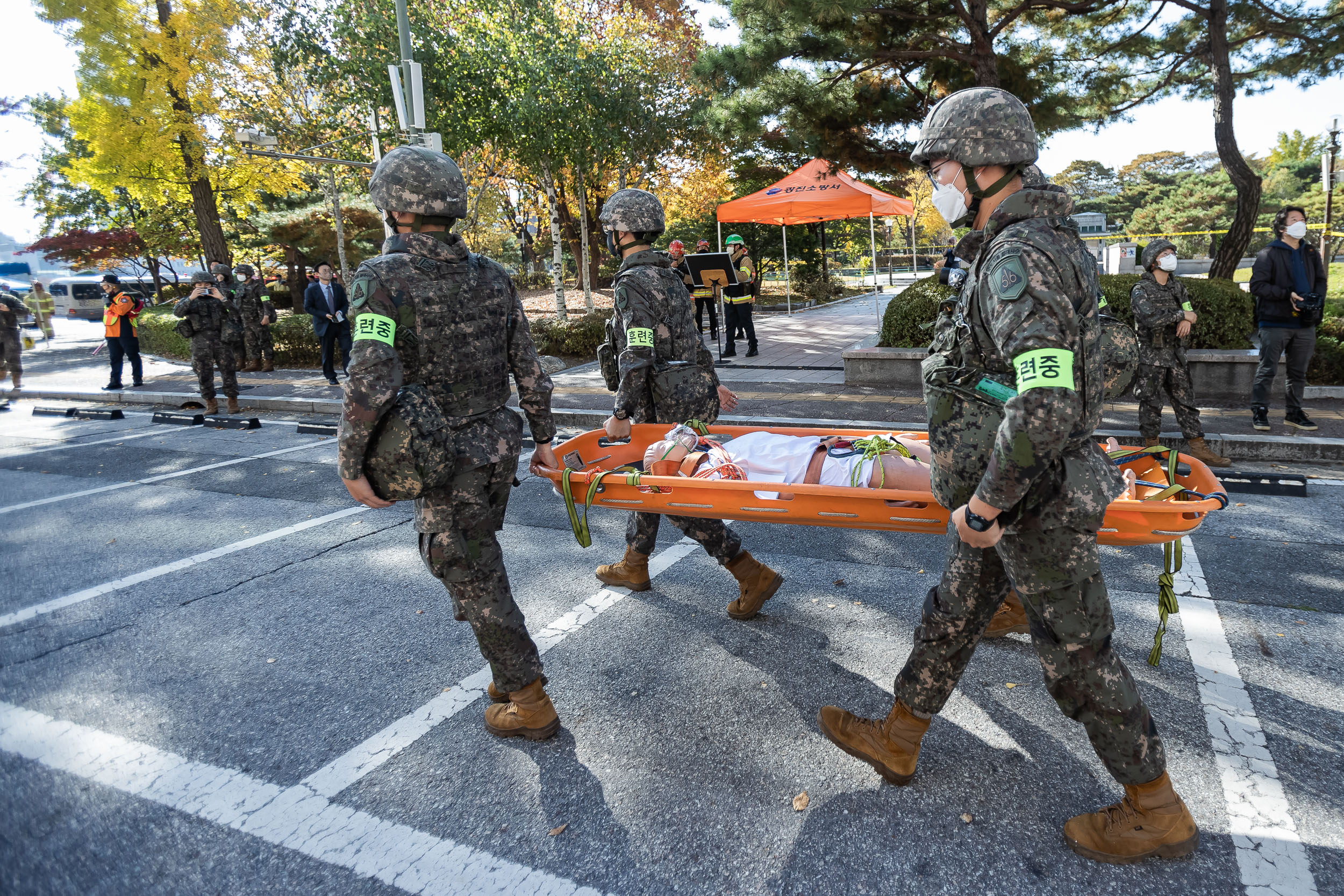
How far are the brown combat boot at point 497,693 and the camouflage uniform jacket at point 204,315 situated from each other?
32.0ft

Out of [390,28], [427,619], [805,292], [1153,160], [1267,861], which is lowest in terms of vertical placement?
[1267,861]

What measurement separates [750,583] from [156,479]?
22.5ft

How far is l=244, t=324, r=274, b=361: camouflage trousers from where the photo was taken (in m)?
15.2

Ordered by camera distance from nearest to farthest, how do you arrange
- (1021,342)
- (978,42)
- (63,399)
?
(1021,342) < (978,42) < (63,399)

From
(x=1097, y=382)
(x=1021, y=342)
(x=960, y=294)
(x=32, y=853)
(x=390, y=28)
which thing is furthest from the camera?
(x=390, y=28)

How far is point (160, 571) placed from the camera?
5164mm

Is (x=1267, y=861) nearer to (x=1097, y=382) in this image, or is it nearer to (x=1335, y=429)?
(x=1097, y=382)

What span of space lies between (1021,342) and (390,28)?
17.5 m

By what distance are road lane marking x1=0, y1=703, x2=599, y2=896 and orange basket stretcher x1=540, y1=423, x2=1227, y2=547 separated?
1393mm

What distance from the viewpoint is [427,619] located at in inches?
166

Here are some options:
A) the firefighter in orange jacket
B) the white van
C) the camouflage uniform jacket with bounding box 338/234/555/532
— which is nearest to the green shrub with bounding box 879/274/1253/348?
the camouflage uniform jacket with bounding box 338/234/555/532

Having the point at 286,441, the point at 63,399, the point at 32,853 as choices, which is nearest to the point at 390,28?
the point at 63,399

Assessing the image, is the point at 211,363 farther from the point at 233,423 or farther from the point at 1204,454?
the point at 1204,454

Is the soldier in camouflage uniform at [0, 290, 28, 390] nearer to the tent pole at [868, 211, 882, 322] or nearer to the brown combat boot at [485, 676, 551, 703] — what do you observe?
the brown combat boot at [485, 676, 551, 703]
